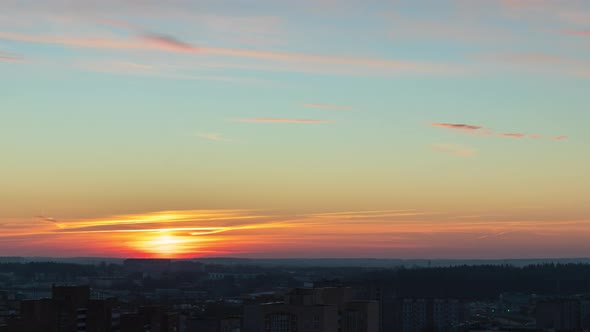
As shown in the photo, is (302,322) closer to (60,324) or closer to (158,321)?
(158,321)

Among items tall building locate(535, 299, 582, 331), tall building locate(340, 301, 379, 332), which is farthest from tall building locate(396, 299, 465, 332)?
tall building locate(340, 301, 379, 332)

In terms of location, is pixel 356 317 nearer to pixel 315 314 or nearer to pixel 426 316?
pixel 315 314

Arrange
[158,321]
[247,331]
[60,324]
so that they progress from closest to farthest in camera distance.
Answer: [60,324] → [158,321] → [247,331]

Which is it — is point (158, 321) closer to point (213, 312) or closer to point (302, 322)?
point (302, 322)

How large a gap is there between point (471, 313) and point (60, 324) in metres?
98.5

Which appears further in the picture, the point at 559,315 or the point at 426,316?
the point at 426,316

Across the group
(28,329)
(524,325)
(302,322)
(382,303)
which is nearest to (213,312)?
(382,303)

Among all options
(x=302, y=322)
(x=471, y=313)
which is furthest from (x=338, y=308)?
(x=471, y=313)

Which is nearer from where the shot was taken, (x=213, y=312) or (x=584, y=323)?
(x=213, y=312)

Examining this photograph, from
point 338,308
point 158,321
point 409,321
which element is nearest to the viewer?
point 158,321

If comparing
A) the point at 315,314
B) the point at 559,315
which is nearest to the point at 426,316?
the point at 559,315

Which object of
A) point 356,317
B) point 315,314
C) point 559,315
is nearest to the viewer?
point 315,314

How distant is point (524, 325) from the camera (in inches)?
5827

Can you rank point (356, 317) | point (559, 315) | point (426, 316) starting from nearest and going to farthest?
point (356, 317) < point (559, 315) < point (426, 316)
